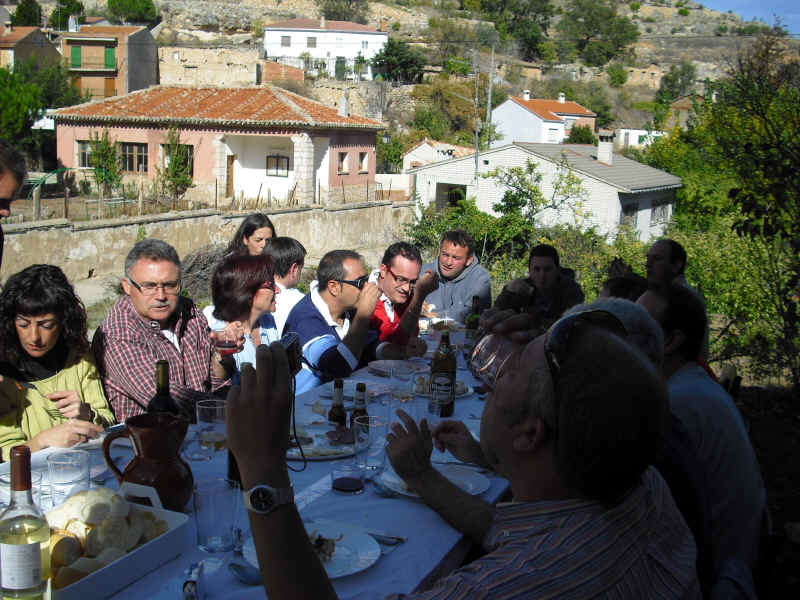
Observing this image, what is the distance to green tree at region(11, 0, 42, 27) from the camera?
46.2 meters

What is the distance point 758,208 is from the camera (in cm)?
466

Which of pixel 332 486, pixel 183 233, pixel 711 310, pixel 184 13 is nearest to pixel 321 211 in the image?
pixel 183 233

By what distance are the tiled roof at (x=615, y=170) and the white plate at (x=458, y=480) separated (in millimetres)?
21937

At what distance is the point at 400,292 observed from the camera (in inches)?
189

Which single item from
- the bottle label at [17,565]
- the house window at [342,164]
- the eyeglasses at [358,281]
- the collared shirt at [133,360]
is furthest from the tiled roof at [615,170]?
the bottle label at [17,565]

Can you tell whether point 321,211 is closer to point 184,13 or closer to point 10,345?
point 10,345

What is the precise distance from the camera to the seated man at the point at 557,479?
50.5 inches

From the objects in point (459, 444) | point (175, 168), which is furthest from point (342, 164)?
point (459, 444)

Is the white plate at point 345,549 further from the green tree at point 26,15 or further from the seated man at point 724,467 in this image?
the green tree at point 26,15

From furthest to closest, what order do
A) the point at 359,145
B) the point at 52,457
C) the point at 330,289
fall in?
the point at 359,145, the point at 330,289, the point at 52,457

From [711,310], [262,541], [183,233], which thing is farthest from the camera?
[183,233]

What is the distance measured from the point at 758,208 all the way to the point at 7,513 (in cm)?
450

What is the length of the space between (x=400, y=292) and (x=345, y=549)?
118 inches

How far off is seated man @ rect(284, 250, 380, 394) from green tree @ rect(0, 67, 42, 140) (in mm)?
28927
